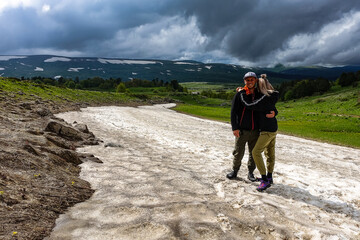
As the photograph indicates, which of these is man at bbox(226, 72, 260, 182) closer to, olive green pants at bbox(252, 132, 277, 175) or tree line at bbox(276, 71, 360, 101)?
olive green pants at bbox(252, 132, 277, 175)

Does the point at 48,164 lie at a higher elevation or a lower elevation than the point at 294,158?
higher

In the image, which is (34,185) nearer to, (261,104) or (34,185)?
(34,185)

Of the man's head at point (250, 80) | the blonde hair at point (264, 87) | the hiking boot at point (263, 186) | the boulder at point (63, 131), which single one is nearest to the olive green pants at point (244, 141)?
the hiking boot at point (263, 186)

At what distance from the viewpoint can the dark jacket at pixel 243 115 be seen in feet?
24.2

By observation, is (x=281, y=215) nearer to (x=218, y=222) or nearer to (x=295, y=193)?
(x=218, y=222)

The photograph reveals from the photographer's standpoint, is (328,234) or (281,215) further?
(281,215)

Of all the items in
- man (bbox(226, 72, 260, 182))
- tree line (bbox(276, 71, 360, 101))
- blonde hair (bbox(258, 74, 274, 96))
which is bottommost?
man (bbox(226, 72, 260, 182))

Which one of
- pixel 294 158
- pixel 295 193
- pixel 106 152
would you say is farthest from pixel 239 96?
pixel 294 158

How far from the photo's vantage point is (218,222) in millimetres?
4785

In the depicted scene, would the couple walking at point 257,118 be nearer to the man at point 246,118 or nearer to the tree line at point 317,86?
the man at point 246,118

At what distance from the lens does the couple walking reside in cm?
700

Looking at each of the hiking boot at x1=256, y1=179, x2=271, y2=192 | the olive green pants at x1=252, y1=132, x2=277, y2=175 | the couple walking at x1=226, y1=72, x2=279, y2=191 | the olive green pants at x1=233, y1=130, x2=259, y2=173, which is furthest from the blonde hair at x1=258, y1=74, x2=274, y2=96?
the hiking boot at x1=256, y1=179, x2=271, y2=192

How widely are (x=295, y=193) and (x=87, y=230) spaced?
6.47 m

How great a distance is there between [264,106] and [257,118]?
0.64 m
